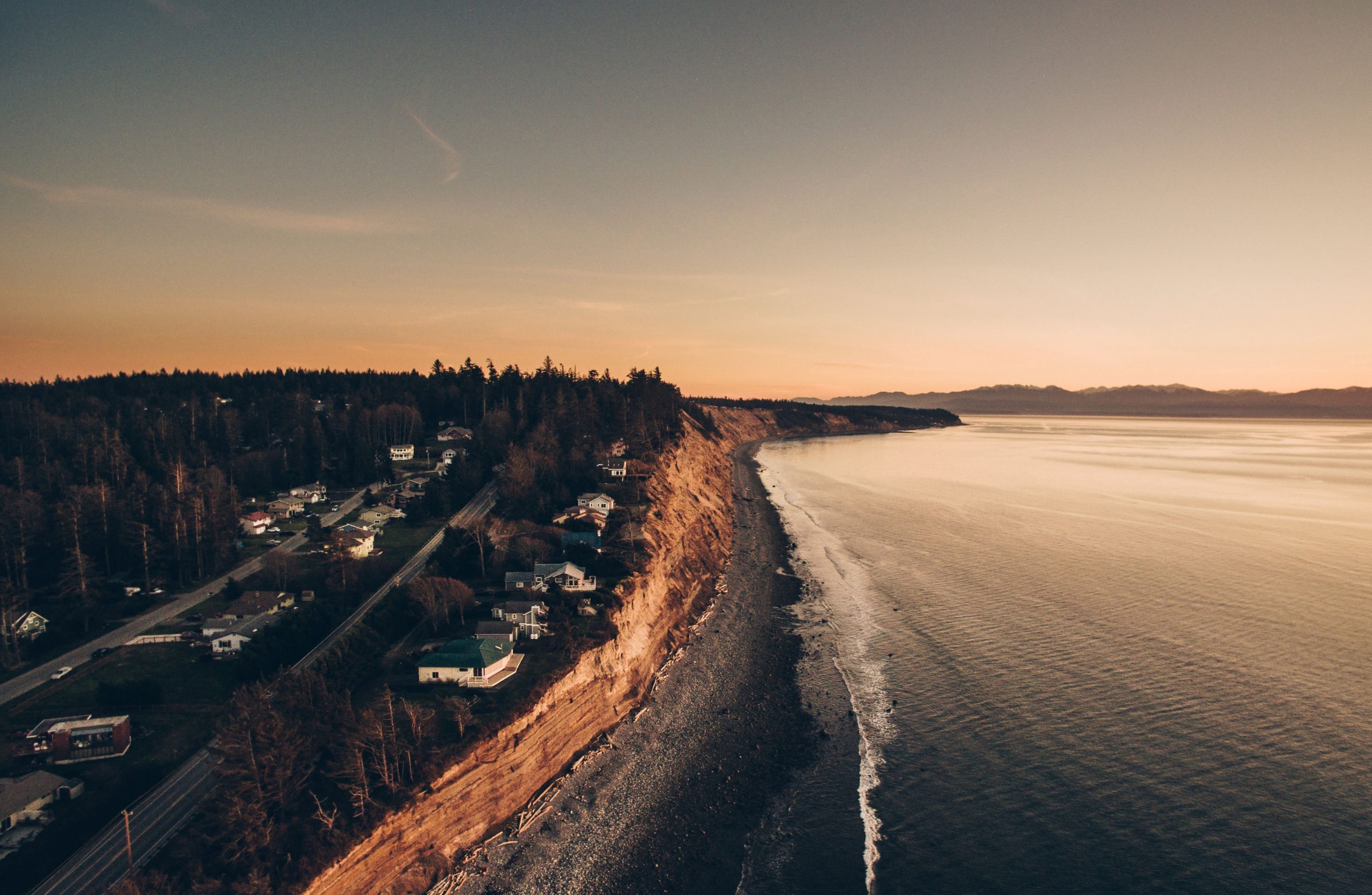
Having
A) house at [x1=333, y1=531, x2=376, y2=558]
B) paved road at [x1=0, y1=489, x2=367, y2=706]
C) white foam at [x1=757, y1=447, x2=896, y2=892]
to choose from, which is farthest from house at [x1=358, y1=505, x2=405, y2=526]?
white foam at [x1=757, y1=447, x2=896, y2=892]

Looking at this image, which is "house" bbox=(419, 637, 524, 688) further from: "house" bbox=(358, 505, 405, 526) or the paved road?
"house" bbox=(358, 505, 405, 526)

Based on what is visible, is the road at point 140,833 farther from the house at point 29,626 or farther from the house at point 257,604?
the house at point 29,626

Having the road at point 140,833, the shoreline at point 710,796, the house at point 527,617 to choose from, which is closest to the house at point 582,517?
the house at point 527,617

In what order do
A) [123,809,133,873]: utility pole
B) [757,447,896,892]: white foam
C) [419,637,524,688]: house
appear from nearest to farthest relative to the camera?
[123,809,133,873]: utility pole
[757,447,896,892]: white foam
[419,637,524,688]: house

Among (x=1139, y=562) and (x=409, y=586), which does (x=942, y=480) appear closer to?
(x=1139, y=562)

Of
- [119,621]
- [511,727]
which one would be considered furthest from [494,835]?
[119,621]

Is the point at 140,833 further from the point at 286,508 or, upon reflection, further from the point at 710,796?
the point at 286,508
